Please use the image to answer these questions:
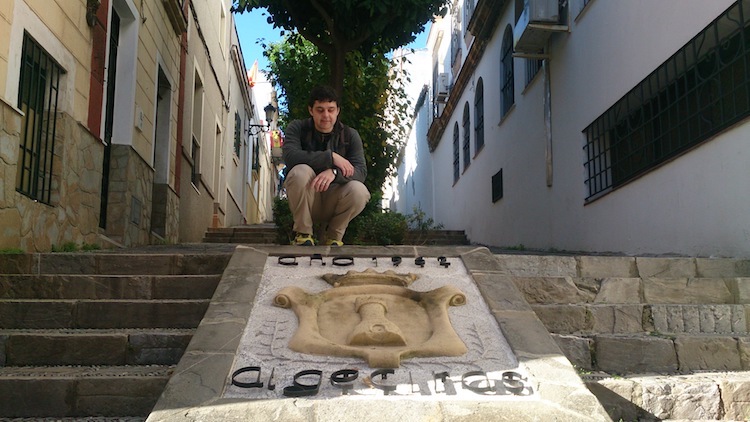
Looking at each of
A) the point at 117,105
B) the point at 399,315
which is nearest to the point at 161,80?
the point at 117,105

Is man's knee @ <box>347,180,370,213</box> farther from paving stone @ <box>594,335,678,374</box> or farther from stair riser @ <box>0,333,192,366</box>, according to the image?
paving stone @ <box>594,335,678,374</box>

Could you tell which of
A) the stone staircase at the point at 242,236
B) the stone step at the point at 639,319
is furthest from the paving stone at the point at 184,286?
the stone staircase at the point at 242,236

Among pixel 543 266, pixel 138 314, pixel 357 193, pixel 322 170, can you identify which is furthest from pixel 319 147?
pixel 138 314

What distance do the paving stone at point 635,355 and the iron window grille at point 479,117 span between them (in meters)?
11.8

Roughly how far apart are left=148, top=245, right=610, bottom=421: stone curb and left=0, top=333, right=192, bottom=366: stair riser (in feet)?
1.19

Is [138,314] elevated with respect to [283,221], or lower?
lower

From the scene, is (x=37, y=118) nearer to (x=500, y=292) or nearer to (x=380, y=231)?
(x=500, y=292)

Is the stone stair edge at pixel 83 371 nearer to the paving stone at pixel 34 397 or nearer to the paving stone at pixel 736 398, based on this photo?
the paving stone at pixel 34 397

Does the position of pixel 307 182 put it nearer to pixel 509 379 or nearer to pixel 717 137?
pixel 509 379

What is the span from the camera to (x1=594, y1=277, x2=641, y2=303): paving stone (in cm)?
448

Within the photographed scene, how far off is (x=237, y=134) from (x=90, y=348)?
1730cm

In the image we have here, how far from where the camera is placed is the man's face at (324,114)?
5.32 m

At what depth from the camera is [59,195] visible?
614cm

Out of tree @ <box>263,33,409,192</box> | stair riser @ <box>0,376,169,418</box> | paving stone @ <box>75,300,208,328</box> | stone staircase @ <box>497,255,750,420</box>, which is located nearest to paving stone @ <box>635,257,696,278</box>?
stone staircase @ <box>497,255,750,420</box>
